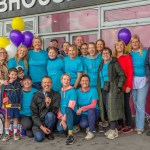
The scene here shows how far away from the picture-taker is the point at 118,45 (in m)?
5.38

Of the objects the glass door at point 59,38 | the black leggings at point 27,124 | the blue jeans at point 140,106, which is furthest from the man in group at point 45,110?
the glass door at point 59,38

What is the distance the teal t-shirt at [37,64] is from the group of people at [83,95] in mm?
241

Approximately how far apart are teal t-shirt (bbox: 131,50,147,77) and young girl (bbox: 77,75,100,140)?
84 cm

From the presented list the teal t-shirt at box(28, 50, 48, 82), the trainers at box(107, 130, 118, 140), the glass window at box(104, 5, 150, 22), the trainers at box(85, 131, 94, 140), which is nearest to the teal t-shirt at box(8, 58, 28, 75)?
the teal t-shirt at box(28, 50, 48, 82)

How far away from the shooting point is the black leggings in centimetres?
539

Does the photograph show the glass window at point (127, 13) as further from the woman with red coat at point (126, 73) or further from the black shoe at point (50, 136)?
the black shoe at point (50, 136)

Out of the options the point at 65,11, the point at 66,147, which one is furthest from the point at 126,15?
the point at 66,147

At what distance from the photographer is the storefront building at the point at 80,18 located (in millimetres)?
7039

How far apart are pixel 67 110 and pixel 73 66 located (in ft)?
3.38

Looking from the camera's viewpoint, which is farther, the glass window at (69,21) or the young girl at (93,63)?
the glass window at (69,21)

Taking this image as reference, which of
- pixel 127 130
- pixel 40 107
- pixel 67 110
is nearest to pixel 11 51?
pixel 40 107

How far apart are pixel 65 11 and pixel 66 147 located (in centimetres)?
442

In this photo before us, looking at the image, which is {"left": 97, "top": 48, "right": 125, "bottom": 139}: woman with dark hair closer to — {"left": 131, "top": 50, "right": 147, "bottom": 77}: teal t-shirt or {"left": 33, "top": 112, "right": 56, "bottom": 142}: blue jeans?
{"left": 131, "top": 50, "right": 147, "bottom": 77}: teal t-shirt

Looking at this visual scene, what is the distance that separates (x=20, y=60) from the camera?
232 inches
